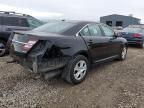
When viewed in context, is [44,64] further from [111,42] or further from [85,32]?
[111,42]

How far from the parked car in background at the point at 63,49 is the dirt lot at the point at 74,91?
0.38 metres

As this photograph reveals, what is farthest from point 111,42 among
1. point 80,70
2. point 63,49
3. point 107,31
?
point 63,49

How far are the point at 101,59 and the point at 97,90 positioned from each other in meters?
1.35

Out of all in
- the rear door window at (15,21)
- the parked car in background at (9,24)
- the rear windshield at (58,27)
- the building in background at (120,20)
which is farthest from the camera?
the building in background at (120,20)

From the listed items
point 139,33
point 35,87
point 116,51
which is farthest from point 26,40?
point 139,33

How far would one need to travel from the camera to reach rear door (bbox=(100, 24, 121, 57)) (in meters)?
5.38

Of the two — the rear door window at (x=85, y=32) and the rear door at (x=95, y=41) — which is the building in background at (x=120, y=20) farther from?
the rear door window at (x=85, y=32)

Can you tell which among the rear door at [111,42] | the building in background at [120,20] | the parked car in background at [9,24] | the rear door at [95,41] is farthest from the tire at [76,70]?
the building in background at [120,20]

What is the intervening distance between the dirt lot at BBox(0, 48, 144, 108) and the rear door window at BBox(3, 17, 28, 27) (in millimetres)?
2358

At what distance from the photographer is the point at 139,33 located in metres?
10.3

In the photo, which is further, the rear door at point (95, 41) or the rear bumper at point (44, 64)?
the rear door at point (95, 41)

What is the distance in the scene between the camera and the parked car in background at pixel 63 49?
136 inches

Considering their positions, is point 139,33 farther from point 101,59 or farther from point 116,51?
point 101,59

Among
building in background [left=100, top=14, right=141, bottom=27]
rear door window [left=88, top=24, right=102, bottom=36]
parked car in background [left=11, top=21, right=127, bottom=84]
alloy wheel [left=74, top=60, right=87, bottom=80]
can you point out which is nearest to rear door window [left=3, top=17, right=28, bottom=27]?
parked car in background [left=11, top=21, right=127, bottom=84]
